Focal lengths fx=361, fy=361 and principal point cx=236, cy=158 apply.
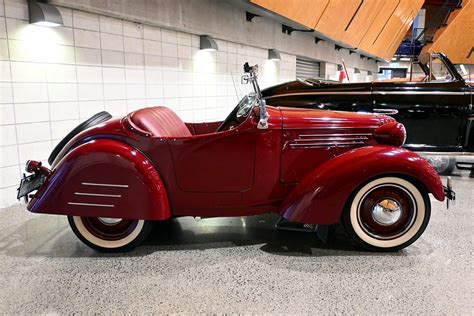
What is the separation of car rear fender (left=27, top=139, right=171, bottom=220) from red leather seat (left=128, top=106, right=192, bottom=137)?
0.65 ft

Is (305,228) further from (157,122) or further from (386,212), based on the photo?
(157,122)

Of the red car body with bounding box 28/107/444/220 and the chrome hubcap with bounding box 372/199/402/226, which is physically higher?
the red car body with bounding box 28/107/444/220

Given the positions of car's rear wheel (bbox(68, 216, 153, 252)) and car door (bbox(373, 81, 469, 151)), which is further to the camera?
car door (bbox(373, 81, 469, 151))

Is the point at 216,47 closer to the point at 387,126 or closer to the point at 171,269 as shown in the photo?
the point at 387,126

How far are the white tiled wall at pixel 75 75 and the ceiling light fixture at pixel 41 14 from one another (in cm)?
7

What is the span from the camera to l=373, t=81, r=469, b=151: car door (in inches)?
184

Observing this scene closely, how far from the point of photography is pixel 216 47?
6.77 meters

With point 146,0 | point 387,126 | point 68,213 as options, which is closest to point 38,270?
point 68,213

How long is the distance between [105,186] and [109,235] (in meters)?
0.43

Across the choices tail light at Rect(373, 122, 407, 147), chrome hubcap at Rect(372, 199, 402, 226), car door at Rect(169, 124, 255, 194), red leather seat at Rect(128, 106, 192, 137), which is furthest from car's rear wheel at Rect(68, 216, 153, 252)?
tail light at Rect(373, 122, 407, 147)

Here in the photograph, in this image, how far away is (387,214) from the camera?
2582 millimetres

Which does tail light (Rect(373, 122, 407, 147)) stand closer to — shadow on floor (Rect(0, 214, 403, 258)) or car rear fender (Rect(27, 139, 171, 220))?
shadow on floor (Rect(0, 214, 403, 258))

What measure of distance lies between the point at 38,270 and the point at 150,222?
79 cm

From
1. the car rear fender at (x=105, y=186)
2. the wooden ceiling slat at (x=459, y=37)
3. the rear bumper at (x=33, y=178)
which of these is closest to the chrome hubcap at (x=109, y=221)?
the car rear fender at (x=105, y=186)
